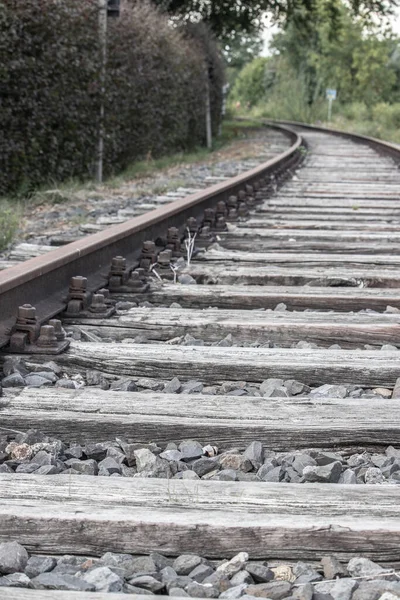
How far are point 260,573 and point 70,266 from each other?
2.21 m

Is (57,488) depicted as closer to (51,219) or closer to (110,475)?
(110,475)

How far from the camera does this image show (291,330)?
3.13 metres

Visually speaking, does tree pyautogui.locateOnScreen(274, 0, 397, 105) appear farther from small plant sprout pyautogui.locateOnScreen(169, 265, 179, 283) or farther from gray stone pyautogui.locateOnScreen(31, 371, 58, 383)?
gray stone pyautogui.locateOnScreen(31, 371, 58, 383)

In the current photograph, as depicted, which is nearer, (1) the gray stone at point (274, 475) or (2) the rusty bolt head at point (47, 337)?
Result: (1) the gray stone at point (274, 475)

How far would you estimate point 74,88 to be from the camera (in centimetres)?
971

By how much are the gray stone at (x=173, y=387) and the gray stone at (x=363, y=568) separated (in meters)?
1.05

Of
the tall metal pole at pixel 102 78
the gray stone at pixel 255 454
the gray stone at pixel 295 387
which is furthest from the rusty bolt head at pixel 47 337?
the tall metal pole at pixel 102 78

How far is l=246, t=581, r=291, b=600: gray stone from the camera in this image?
1484mm

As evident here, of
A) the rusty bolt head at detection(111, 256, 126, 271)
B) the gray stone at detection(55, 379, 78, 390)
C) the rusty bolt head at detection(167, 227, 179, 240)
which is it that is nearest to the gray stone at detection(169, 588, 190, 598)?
the gray stone at detection(55, 379, 78, 390)

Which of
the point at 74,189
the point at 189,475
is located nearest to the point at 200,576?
the point at 189,475

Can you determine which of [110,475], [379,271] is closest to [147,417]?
[110,475]

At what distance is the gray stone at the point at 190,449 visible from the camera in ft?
6.84

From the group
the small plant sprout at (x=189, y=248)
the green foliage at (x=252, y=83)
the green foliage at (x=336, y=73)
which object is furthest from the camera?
the green foliage at (x=252, y=83)

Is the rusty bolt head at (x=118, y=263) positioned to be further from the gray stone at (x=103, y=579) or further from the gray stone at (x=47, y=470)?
the gray stone at (x=103, y=579)
